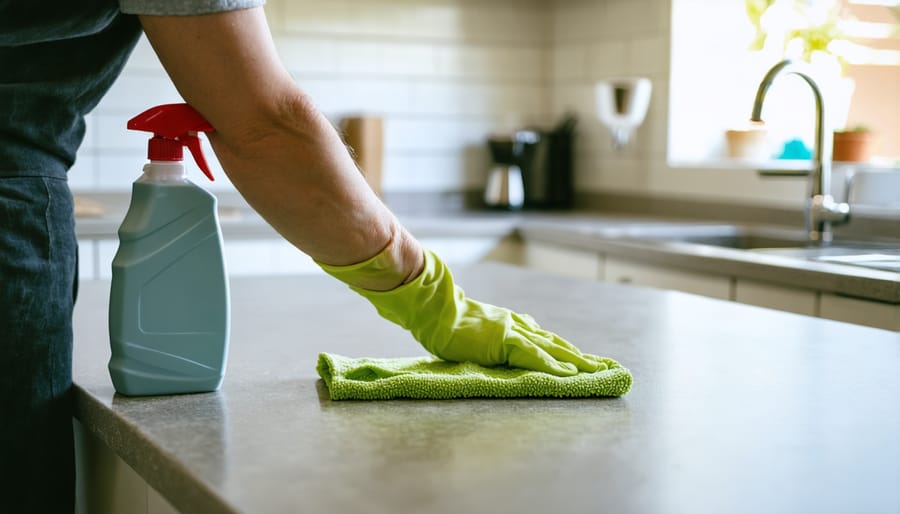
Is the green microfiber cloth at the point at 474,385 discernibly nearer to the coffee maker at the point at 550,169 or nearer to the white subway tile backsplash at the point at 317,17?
the white subway tile backsplash at the point at 317,17

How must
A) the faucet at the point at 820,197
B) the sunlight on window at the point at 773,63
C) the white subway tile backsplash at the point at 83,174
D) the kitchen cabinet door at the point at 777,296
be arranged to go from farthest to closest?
1. the white subway tile backsplash at the point at 83,174
2. the sunlight on window at the point at 773,63
3. the faucet at the point at 820,197
4. the kitchen cabinet door at the point at 777,296

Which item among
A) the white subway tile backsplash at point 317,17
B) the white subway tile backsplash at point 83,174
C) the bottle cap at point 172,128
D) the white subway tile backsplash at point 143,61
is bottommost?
the white subway tile backsplash at point 83,174

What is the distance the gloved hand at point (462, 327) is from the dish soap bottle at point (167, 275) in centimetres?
12

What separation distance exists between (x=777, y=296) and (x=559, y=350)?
120cm

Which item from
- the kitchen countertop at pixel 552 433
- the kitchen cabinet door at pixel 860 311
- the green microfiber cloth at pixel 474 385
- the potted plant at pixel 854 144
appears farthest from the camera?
the potted plant at pixel 854 144

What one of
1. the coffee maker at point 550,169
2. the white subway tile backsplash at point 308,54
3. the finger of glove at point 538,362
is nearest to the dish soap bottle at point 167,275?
the finger of glove at point 538,362

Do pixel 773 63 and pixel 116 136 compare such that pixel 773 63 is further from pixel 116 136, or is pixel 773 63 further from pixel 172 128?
pixel 172 128

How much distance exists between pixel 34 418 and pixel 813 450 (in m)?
0.70

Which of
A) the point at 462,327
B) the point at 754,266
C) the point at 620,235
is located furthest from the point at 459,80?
the point at 462,327

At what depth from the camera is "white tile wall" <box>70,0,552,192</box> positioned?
3.12 meters

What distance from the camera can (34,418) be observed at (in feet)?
3.27

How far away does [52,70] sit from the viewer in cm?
100

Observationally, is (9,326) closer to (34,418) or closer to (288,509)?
(34,418)

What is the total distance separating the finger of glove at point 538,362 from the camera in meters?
1.00
